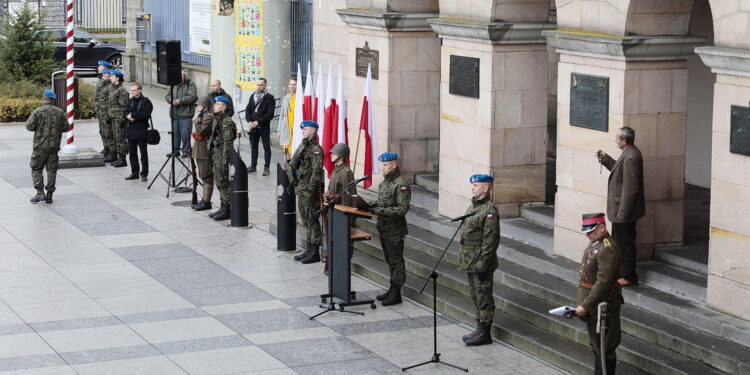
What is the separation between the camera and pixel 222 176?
20234 millimetres

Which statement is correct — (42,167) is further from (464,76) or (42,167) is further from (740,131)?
(740,131)

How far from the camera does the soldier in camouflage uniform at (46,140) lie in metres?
21.4

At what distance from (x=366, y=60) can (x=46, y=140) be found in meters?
5.64

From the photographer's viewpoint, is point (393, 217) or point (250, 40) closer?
point (393, 217)

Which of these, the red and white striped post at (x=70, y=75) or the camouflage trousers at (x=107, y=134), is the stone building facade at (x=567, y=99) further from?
the red and white striped post at (x=70, y=75)

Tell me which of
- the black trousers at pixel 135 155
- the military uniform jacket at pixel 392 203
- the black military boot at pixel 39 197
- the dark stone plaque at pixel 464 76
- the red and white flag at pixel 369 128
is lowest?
the black military boot at pixel 39 197

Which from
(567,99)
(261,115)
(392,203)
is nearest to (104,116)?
(261,115)

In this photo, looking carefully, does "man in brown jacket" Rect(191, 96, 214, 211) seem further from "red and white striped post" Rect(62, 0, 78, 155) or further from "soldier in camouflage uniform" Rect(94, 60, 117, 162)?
"red and white striped post" Rect(62, 0, 78, 155)

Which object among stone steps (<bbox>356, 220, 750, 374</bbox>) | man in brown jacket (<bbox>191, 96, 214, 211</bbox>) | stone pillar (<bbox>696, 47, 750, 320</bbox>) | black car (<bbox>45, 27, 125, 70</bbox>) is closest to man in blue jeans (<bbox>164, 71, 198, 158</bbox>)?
man in brown jacket (<bbox>191, 96, 214, 211</bbox>)

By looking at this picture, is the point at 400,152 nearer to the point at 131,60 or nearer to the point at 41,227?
the point at 41,227

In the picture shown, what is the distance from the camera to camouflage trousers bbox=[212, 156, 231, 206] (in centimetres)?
2019

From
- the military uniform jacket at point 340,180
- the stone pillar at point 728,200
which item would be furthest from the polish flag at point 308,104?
the stone pillar at point 728,200

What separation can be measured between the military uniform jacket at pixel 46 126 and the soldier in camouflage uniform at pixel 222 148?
9.67 feet

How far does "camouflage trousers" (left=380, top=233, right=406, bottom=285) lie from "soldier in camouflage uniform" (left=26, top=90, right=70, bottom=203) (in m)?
8.35
